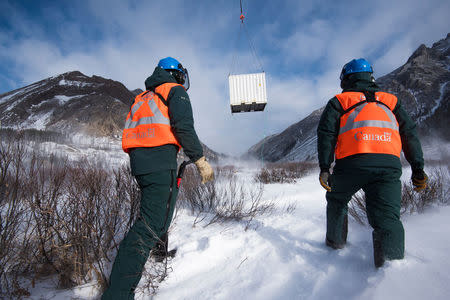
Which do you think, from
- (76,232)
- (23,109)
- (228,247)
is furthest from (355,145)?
(23,109)

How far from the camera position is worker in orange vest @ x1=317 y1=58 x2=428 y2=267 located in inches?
54.8

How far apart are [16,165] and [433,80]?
178 ft

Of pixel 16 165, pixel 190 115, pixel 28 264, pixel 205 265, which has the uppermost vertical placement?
pixel 190 115

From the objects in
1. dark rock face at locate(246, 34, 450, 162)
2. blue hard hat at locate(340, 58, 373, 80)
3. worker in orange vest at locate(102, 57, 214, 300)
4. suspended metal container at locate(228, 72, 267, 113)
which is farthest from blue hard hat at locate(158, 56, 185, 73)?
dark rock face at locate(246, 34, 450, 162)

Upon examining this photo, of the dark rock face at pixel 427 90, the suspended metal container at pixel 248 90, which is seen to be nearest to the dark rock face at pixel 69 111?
the suspended metal container at pixel 248 90

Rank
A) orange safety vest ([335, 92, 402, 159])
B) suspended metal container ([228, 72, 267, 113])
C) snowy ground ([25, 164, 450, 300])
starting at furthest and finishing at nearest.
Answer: suspended metal container ([228, 72, 267, 113])
orange safety vest ([335, 92, 402, 159])
snowy ground ([25, 164, 450, 300])

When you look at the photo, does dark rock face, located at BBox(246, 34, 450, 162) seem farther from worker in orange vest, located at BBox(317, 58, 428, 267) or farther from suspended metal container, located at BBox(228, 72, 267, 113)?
worker in orange vest, located at BBox(317, 58, 428, 267)

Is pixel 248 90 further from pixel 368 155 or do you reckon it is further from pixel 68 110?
pixel 68 110

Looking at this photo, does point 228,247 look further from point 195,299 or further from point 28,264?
point 28,264

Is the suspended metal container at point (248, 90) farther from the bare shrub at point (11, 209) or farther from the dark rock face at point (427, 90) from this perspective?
the dark rock face at point (427, 90)

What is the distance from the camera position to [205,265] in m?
1.66

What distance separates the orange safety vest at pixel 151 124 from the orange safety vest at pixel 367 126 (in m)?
1.37

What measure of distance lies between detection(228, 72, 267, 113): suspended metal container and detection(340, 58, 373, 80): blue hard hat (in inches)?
275

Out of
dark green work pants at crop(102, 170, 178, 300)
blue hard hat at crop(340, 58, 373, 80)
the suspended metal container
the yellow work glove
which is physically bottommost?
dark green work pants at crop(102, 170, 178, 300)
